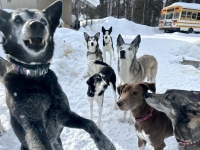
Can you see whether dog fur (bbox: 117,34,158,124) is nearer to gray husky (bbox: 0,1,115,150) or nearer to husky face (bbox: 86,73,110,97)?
husky face (bbox: 86,73,110,97)

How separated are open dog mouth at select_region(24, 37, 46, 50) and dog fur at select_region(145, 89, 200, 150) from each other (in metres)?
1.65

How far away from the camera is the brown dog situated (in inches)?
114

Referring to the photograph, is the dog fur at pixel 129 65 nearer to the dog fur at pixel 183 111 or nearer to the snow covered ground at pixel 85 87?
the snow covered ground at pixel 85 87

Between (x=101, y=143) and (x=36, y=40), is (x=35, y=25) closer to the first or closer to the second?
(x=36, y=40)

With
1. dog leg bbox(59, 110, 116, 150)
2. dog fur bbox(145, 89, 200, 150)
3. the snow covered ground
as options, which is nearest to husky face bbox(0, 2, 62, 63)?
dog leg bbox(59, 110, 116, 150)

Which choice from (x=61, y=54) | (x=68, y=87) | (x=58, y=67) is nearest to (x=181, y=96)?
(x=68, y=87)

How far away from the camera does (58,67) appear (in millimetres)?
6750

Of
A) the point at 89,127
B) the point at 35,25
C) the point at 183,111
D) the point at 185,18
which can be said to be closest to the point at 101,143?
the point at 89,127

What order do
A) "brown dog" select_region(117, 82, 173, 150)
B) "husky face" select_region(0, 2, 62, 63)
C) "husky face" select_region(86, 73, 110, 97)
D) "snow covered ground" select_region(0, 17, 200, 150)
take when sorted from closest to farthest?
"husky face" select_region(0, 2, 62, 63) → "brown dog" select_region(117, 82, 173, 150) → "snow covered ground" select_region(0, 17, 200, 150) → "husky face" select_region(86, 73, 110, 97)

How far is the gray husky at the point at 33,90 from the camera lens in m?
1.74

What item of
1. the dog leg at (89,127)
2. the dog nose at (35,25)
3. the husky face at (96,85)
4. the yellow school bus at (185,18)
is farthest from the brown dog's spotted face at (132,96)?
the yellow school bus at (185,18)

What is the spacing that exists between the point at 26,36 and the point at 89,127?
3.59ft

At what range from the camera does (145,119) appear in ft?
9.75

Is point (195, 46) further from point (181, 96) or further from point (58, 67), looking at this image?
point (181, 96)
